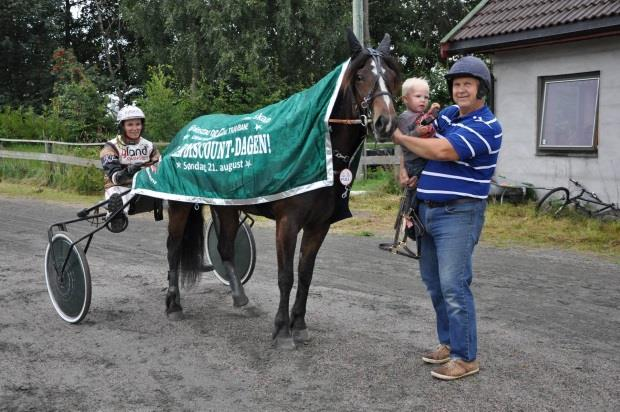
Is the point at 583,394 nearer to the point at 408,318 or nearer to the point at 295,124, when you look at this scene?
the point at 408,318

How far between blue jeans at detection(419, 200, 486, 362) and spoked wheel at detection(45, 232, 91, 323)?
9.68 feet

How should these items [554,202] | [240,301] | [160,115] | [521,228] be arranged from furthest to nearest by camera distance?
[160,115] < [554,202] < [521,228] < [240,301]

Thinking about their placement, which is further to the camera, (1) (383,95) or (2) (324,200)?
(2) (324,200)

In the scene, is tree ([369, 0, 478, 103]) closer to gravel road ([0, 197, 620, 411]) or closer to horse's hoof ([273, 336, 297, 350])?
gravel road ([0, 197, 620, 411])

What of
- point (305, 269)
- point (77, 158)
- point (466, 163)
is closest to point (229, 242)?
point (305, 269)

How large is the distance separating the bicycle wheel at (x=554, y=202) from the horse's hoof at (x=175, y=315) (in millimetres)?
7354

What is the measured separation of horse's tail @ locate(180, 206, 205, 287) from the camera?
6.16 metres

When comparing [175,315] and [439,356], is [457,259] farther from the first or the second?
[175,315]

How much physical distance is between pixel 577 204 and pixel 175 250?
747 cm

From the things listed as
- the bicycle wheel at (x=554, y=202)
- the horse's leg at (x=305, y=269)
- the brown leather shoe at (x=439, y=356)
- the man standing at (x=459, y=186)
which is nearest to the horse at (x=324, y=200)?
the horse's leg at (x=305, y=269)

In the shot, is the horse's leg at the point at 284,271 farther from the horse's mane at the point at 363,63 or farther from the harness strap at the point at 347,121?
the horse's mane at the point at 363,63

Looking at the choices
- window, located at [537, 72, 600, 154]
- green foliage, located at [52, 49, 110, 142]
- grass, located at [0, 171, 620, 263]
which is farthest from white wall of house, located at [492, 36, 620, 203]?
green foliage, located at [52, 49, 110, 142]

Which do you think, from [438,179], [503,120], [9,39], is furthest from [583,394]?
[9,39]

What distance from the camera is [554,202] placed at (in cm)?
1134
